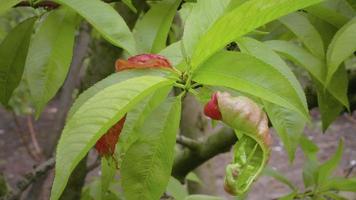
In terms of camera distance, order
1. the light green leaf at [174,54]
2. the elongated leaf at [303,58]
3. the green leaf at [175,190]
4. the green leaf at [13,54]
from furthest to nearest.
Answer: the green leaf at [175,190] → the green leaf at [13,54] → the elongated leaf at [303,58] → the light green leaf at [174,54]

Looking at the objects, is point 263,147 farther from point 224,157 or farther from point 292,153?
point 224,157

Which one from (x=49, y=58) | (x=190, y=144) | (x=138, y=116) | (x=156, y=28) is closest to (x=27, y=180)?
(x=190, y=144)

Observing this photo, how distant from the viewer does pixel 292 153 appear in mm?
874

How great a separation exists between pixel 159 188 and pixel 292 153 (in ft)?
0.72

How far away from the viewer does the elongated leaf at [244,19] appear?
26.8 inches

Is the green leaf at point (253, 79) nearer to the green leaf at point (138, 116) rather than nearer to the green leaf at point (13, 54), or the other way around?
the green leaf at point (138, 116)

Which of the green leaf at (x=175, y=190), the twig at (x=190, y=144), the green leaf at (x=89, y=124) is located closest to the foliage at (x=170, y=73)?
the green leaf at (x=89, y=124)

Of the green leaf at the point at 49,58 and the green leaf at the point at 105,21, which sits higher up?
the green leaf at the point at 105,21

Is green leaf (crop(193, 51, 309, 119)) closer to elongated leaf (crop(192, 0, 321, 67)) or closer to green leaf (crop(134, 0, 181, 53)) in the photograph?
elongated leaf (crop(192, 0, 321, 67))

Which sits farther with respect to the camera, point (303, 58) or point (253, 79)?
point (303, 58)

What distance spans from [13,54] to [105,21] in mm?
356

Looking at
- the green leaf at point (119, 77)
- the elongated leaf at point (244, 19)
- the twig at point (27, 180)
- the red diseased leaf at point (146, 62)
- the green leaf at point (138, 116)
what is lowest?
the twig at point (27, 180)

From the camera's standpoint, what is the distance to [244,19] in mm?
692

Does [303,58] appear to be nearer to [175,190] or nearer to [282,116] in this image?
[282,116]
